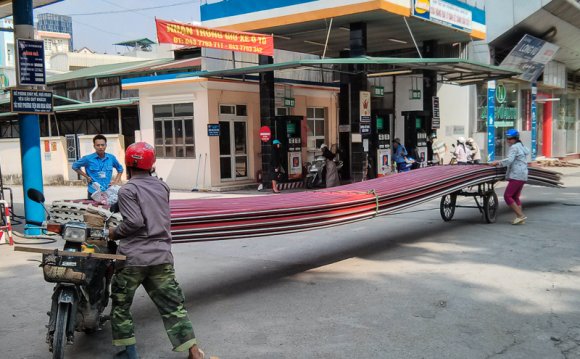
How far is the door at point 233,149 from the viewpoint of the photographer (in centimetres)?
1797

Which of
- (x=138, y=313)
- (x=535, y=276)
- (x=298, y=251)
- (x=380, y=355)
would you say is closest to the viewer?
(x=380, y=355)

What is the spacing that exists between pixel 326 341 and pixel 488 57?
19.1m

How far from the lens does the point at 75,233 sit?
13.5 ft

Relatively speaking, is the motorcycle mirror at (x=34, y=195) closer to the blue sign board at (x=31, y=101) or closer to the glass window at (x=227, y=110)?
the blue sign board at (x=31, y=101)

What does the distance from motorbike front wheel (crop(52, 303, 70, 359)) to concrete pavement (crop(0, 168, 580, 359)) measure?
0.54m

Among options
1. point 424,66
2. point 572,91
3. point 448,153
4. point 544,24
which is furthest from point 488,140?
point 572,91

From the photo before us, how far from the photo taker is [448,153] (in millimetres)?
21359

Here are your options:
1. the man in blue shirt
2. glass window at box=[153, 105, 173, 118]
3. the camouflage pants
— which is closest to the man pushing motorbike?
the camouflage pants

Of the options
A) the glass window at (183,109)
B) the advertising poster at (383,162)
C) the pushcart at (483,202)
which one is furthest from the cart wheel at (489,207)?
the glass window at (183,109)

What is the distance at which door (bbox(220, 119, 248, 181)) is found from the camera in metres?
18.0

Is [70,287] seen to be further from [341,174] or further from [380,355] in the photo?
[341,174]

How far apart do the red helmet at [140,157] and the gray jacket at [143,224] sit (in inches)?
3.8

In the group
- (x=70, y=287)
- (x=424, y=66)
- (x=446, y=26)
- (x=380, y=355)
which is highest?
(x=446, y=26)

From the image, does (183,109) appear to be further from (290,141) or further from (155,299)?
(155,299)
